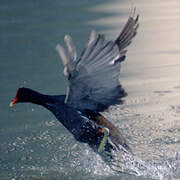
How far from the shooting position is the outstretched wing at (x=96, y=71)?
4.14 meters

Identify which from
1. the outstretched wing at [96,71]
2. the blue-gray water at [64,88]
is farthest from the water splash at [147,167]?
the outstretched wing at [96,71]

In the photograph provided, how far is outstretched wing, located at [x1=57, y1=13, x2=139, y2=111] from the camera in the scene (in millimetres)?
4141

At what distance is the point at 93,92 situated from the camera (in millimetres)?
4477

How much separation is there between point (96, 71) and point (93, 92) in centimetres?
24

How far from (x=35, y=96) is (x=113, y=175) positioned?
0.93 metres

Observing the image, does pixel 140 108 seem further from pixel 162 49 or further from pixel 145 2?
pixel 145 2

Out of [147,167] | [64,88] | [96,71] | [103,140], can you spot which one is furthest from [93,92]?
[64,88]

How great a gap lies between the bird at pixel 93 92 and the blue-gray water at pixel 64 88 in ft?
1.14

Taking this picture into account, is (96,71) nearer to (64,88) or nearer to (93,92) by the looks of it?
(93,92)

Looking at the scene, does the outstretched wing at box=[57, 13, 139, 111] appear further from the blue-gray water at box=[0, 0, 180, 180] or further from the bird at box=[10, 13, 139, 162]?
the blue-gray water at box=[0, 0, 180, 180]

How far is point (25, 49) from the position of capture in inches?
319

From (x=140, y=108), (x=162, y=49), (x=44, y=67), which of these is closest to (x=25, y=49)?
(x=44, y=67)

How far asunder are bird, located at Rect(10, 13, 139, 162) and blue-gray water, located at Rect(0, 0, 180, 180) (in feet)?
1.14

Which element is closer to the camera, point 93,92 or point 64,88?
point 93,92
